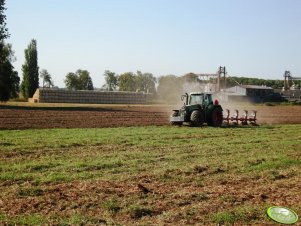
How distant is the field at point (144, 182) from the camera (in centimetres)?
705

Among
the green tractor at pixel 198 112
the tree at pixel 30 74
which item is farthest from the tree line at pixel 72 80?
the green tractor at pixel 198 112

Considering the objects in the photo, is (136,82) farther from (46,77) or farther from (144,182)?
(144,182)

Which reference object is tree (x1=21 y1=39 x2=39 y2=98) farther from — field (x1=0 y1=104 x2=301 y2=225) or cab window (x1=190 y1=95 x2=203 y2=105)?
field (x1=0 y1=104 x2=301 y2=225)

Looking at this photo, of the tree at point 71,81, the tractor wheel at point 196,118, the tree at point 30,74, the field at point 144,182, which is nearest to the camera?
the field at point 144,182

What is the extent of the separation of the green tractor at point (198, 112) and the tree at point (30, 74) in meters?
75.1

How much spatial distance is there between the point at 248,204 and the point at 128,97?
82350 mm

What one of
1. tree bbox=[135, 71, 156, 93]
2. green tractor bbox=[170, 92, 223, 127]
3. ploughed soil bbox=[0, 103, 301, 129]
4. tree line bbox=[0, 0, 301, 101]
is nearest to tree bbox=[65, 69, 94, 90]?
tree line bbox=[0, 0, 301, 101]

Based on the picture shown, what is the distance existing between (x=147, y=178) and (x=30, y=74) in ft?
296

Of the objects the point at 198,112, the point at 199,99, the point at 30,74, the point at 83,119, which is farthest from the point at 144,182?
the point at 30,74

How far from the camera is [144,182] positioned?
9461 mm

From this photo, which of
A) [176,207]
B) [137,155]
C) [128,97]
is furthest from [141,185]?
[128,97]

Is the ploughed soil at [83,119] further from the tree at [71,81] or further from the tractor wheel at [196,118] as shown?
the tree at [71,81]

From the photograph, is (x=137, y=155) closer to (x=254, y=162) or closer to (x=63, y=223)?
(x=254, y=162)

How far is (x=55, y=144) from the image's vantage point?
51.4 feet
